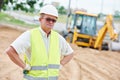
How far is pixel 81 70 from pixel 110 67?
203 cm

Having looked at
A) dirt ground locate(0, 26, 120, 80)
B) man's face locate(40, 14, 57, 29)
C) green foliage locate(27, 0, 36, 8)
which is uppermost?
man's face locate(40, 14, 57, 29)

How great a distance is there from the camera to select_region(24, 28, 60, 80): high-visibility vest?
4.73m

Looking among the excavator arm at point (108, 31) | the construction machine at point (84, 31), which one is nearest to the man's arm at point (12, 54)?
the excavator arm at point (108, 31)

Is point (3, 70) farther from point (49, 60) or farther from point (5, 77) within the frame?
point (49, 60)

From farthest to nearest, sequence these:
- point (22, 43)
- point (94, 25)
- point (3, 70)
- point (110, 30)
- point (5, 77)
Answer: point (94, 25) < point (110, 30) < point (3, 70) < point (5, 77) < point (22, 43)

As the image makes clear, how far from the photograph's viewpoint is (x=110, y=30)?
21438mm

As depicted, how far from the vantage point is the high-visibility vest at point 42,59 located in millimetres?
4727

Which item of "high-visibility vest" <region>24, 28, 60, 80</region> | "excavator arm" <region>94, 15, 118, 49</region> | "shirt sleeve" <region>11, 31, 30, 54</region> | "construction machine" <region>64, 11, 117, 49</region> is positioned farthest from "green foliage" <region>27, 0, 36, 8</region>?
"shirt sleeve" <region>11, 31, 30, 54</region>

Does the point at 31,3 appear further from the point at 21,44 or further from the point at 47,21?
the point at 21,44

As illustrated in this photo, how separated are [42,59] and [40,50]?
0.11 metres

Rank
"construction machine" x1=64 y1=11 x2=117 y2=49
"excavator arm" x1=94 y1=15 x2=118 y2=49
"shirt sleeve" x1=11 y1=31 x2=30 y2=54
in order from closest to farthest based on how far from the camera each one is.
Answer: "shirt sleeve" x1=11 y1=31 x2=30 y2=54, "excavator arm" x1=94 y1=15 x2=118 y2=49, "construction machine" x1=64 y1=11 x2=117 y2=49

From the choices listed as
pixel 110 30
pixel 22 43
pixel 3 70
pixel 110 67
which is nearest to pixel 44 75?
pixel 22 43

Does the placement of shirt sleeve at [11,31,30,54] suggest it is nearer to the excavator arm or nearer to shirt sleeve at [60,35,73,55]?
shirt sleeve at [60,35,73,55]

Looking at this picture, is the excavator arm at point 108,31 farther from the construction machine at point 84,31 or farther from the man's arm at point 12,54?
→ the man's arm at point 12,54
